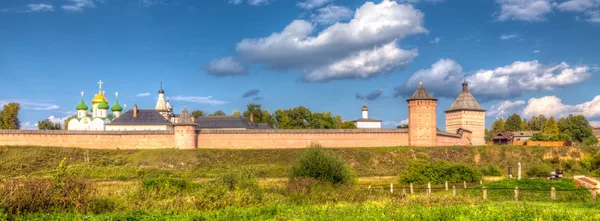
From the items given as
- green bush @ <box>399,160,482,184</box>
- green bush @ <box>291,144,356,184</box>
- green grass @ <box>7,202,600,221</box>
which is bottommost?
green bush @ <box>399,160,482,184</box>

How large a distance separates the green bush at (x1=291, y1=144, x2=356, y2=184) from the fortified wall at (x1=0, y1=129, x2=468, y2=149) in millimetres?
20591

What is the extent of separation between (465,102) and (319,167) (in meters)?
34.3

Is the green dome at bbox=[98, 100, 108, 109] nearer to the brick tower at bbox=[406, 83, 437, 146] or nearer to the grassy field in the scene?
the grassy field

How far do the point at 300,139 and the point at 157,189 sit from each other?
2648 cm

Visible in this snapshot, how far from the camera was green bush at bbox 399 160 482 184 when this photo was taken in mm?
26078

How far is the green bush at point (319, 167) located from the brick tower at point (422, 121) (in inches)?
904

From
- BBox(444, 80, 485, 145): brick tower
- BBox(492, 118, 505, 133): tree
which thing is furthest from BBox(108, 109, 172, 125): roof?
BBox(492, 118, 505, 133): tree

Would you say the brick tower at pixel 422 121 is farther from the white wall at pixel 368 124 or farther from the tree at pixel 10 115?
the tree at pixel 10 115

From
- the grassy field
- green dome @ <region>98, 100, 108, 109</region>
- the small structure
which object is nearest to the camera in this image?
the grassy field

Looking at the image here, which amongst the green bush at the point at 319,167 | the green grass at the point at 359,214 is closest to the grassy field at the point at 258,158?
the green bush at the point at 319,167

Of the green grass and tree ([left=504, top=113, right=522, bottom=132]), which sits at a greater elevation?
tree ([left=504, top=113, right=522, bottom=132])

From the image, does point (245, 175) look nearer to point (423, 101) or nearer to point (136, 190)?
point (136, 190)

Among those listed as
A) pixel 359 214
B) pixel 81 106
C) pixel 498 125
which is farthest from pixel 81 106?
pixel 498 125

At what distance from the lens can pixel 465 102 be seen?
1927 inches
